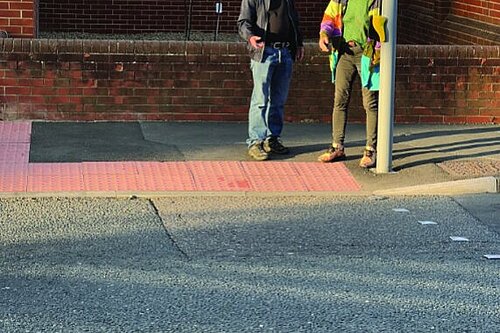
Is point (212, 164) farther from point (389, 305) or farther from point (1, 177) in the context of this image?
point (389, 305)

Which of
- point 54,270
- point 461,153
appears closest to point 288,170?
point 461,153

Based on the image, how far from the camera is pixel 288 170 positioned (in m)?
9.44

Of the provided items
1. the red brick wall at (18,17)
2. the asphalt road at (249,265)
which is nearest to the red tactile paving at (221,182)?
the asphalt road at (249,265)

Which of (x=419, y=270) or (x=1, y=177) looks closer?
(x=419, y=270)

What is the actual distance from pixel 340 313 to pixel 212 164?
3.90m

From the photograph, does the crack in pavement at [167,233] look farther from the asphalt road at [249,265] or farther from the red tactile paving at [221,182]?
the red tactile paving at [221,182]

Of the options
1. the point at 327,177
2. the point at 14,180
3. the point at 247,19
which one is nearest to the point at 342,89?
the point at 327,177

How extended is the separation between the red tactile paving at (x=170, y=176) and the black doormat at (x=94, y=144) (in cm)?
22

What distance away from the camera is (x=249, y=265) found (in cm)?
676

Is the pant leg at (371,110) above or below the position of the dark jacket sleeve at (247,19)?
below

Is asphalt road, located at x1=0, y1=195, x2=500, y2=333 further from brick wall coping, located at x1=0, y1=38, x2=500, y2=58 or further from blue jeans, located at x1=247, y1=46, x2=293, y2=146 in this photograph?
brick wall coping, located at x1=0, y1=38, x2=500, y2=58

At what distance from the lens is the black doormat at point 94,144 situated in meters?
9.69

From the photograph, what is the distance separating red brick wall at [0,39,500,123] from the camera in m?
11.2

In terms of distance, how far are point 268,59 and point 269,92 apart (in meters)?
0.34
